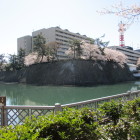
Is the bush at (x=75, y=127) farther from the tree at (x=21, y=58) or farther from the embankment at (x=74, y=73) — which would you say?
the tree at (x=21, y=58)

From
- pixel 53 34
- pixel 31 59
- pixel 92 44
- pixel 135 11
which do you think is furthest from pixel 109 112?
pixel 53 34

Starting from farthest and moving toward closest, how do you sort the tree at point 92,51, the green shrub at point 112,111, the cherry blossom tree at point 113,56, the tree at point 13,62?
the tree at point 13,62
the cherry blossom tree at point 113,56
the tree at point 92,51
the green shrub at point 112,111

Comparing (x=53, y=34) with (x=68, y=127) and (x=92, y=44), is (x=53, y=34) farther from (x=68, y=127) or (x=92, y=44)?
(x=68, y=127)

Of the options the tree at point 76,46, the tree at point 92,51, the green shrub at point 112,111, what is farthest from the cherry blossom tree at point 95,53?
the green shrub at point 112,111

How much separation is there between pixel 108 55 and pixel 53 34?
21.7 m

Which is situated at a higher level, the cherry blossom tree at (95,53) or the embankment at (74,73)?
the cherry blossom tree at (95,53)

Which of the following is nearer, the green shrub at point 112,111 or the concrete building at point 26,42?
the green shrub at point 112,111

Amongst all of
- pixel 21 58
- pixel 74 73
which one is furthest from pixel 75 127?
pixel 21 58

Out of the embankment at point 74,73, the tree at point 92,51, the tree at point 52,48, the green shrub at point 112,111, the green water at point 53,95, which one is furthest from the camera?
the tree at point 52,48

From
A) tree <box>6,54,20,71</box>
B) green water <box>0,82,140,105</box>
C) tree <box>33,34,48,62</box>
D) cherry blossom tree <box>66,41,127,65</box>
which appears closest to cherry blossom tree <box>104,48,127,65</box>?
cherry blossom tree <box>66,41,127,65</box>

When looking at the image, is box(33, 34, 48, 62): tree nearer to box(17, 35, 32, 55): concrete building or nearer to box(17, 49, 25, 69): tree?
box(17, 49, 25, 69): tree

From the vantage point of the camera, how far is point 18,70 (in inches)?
1781

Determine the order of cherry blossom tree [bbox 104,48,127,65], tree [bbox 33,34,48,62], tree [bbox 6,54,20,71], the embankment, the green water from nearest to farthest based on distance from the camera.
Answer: the green water → the embankment → tree [bbox 33,34,48,62] → cherry blossom tree [bbox 104,48,127,65] → tree [bbox 6,54,20,71]

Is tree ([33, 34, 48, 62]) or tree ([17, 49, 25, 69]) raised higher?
tree ([33, 34, 48, 62])
